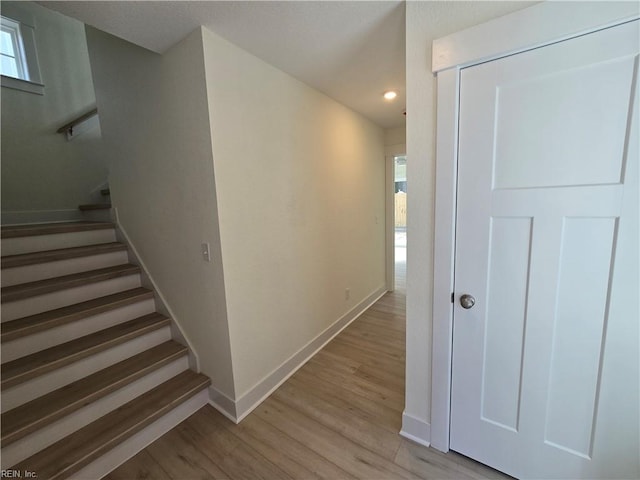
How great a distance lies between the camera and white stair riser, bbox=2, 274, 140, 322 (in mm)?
1747

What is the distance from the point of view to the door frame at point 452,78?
0.97 meters

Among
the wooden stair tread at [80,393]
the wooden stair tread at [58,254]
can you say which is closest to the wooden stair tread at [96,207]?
the wooden stair tread at [58,254]

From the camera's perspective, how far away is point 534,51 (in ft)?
3.49

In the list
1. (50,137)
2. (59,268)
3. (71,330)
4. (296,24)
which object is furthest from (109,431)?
(50,137)

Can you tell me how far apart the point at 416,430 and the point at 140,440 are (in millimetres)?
1672

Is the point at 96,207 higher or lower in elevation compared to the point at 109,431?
higher

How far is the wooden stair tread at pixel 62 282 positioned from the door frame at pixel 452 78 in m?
2.45

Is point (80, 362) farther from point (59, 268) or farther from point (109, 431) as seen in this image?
point (59, 268)

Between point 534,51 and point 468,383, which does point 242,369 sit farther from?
point 534,51

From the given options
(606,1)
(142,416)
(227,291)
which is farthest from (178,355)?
(606,1)

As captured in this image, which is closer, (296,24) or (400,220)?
(296,24)

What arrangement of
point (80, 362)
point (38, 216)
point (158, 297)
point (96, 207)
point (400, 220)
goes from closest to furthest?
point (80, 362)
point (158, 297)
point (96, 207)
point (38, 216)
point (400, 220)

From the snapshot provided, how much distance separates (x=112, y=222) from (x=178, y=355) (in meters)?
1.60

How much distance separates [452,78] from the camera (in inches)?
47.6
